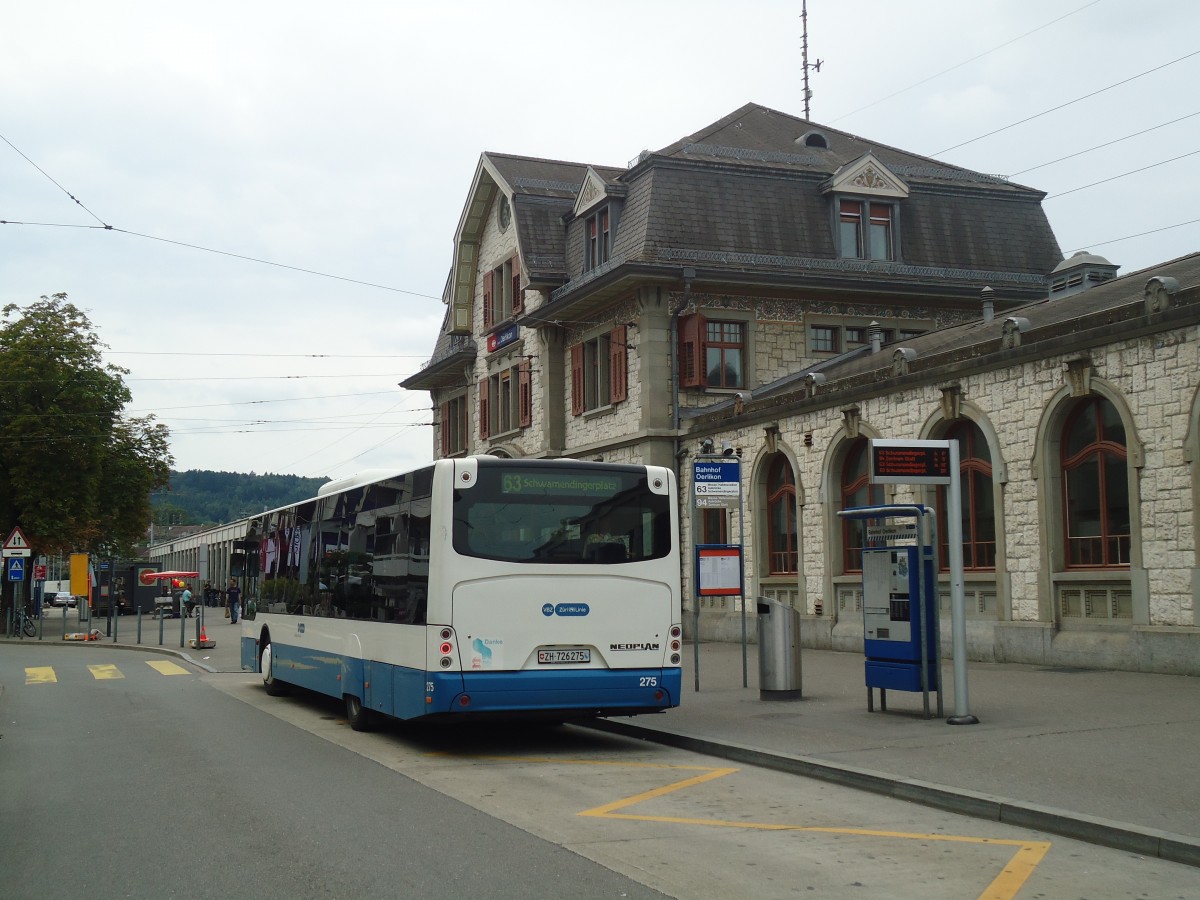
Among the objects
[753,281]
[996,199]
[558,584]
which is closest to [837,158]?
[996,199]

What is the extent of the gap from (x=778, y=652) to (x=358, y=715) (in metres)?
4.94

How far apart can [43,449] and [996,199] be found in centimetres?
3206

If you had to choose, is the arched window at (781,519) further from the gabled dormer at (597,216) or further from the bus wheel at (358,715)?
the bus wheel at (358,715)

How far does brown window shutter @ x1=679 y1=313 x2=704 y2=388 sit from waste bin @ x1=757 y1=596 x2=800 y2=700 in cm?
1563

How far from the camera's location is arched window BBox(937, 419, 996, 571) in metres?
21.0

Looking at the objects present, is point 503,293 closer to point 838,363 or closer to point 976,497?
point 838,363

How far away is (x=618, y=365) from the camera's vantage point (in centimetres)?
3250

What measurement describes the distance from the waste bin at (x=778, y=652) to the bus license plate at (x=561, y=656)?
11.6 ft

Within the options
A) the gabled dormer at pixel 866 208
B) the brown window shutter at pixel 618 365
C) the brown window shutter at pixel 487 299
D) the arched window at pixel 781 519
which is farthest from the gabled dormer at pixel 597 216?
the arched window at pixel 781 519

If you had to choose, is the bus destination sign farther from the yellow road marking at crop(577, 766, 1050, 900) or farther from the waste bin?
the yellow road marking at crop(577, 766, 1050, 900)

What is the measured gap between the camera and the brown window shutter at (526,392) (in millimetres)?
37344

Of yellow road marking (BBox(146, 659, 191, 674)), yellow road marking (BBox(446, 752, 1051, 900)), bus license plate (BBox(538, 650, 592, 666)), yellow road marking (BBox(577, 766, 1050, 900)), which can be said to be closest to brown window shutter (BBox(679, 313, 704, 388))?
yellow road marking (BBox(146, 659, 191, 674))

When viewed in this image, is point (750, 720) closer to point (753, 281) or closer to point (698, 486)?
point (698, 486)

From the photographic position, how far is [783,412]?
26.1 metres
